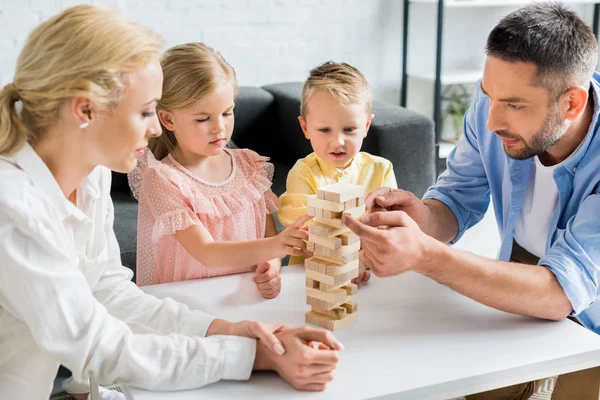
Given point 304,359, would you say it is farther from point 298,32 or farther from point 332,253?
point 298,32

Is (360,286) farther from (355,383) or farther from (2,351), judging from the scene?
(2,351)

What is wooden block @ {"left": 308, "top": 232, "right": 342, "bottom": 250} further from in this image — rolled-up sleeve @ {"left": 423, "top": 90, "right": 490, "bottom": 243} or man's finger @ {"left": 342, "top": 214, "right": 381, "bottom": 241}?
rolled-up sleeve @ {"left": 423, "top": 90, "right": 490, "bottom": 243}

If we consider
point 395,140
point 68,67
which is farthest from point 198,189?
point 395,140

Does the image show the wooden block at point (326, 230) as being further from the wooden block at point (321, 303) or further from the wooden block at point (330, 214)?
the wooden block at point (321, 303)

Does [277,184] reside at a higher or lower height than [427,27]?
lower

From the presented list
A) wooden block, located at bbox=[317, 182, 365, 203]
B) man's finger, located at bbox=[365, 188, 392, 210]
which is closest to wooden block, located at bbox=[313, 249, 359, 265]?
wooden block, located at bbox=[317, 182, 365, 203]

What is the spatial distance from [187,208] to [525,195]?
0.83 meters

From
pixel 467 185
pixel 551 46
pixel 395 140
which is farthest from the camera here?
pixel 395 140

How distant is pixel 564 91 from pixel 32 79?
110 cm

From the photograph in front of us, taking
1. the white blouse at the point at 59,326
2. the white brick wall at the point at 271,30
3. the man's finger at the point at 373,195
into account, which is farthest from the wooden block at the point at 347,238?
the white brick wall at the point at 271,30

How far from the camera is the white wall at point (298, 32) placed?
3.36 metres

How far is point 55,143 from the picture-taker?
1200 millimetres

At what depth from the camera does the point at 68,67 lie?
1134mm

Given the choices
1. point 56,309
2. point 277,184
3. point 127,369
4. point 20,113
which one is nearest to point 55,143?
point 20,113
